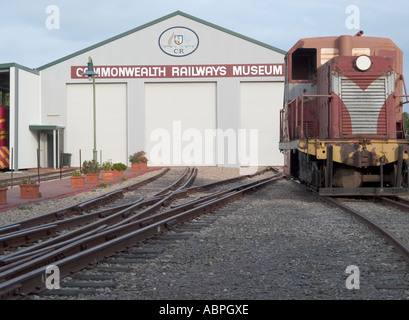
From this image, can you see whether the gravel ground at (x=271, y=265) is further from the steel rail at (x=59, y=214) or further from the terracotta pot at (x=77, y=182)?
the terracotta pot at (x=77, y=182)

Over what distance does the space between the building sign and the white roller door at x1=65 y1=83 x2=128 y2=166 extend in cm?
89

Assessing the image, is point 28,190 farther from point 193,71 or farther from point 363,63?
point 193,71

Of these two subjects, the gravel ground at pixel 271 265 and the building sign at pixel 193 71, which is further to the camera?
the building sign at pixel 193 71

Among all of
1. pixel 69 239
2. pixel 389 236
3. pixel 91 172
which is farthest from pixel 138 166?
pixel 389 236

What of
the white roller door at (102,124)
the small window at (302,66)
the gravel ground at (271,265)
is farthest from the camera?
the white roller door at (102,124)

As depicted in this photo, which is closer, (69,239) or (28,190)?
(69,239)

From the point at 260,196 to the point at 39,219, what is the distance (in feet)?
20.9

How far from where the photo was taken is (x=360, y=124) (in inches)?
431

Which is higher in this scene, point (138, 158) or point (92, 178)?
point (138, 158)

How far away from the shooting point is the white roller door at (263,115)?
3212cm

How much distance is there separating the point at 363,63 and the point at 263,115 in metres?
21.6

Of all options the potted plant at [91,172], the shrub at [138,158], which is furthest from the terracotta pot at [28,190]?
the shrub at [138,158]

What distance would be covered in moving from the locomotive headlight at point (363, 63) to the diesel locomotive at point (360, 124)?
0.01 metres
